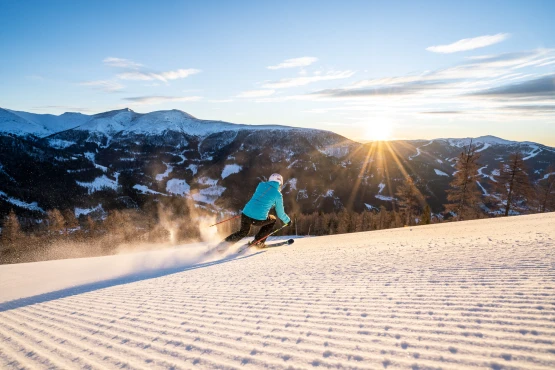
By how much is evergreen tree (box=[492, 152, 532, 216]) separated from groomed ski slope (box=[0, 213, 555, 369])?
30.8 metres

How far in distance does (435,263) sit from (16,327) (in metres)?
6.77

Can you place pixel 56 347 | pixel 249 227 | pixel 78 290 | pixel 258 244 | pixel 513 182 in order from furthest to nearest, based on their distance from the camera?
pixel 513 182 → pixel 258 244 → pixel 249 227 → pixel 78 290 → pixel 56 347

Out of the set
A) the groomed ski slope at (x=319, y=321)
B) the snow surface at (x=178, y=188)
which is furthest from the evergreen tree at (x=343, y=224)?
the snow surface at (x=178, y=188)

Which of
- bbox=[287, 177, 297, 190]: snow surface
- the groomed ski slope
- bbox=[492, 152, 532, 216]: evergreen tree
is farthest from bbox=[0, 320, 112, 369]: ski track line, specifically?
bbox=[287, 177, 297, 190]: snow surface

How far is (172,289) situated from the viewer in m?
5.27

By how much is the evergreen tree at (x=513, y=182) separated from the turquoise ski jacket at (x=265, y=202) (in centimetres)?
3047

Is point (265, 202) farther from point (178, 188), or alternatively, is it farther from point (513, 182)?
point (178, 188)

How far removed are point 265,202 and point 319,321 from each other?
6417mm

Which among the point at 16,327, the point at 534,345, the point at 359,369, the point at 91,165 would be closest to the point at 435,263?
the point at 534,345

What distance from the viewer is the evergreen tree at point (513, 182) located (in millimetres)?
28922

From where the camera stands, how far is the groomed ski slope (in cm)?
208

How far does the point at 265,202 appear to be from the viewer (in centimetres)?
918

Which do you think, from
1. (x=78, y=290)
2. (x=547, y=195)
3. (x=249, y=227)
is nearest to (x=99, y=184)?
(x=249, y=227)

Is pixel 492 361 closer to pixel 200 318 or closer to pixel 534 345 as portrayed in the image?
pixel 534 345
